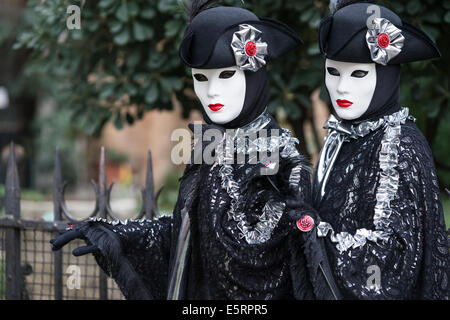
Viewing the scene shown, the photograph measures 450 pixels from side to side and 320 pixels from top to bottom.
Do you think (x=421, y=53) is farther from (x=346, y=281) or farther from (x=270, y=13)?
(x=270, y=13)

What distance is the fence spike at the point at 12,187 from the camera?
13.0 ft

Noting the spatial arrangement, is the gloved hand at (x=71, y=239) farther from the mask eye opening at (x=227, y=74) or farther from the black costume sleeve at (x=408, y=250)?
the black costume sleeve at (x=408, y=250)

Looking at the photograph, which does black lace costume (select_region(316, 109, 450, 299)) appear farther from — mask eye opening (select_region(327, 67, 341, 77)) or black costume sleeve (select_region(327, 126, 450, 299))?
mask eye opening (select_region(327, 67, 341, 77))

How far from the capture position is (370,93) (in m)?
2.60

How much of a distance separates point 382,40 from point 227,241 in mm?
995

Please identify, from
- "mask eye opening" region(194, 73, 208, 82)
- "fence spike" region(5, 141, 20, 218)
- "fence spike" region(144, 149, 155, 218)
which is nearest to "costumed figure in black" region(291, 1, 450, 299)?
"mask eye opening" region(194, 73, 208, 82)

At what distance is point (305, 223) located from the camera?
2342 millimetres

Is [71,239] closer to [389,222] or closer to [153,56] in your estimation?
[389,222]

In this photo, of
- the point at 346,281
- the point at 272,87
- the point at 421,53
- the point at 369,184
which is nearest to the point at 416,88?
the point at 272,87

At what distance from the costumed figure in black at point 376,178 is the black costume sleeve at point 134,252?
0.75 meters

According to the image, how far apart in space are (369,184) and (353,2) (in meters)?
0.78

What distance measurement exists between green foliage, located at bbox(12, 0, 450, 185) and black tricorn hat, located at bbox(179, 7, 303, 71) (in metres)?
1.00

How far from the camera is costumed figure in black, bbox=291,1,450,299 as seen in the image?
2416 mm

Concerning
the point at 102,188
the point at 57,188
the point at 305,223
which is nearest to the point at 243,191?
the point at 305,223
